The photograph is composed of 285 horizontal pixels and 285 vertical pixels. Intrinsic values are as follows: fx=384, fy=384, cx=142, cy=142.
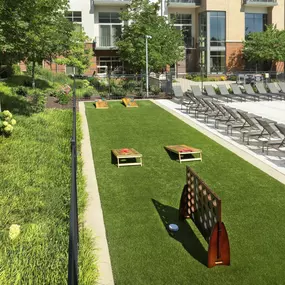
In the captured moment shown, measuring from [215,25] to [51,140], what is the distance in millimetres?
38639

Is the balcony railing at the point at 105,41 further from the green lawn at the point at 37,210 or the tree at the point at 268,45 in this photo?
the green lawn at the point at 37,210

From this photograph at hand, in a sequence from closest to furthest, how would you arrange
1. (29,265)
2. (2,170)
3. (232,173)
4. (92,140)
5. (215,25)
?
(29,265)
(2,170)
(232,173)
(92,140)
(215,25)

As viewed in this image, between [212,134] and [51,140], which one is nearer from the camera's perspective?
[51,140]

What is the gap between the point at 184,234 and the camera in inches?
253

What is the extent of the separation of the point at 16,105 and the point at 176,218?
13.6 m

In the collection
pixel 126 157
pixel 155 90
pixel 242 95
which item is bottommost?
pixel 126 157

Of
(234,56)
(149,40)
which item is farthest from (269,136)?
(234,56)

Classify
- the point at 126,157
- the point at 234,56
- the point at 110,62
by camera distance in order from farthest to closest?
the point at 234,56 < the point at 110,62 < the point at 126,157

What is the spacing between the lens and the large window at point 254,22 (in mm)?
47625

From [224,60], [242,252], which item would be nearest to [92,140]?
[242,252]

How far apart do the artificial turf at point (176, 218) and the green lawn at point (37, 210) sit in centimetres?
64

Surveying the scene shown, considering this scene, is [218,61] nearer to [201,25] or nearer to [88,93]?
[201,25]

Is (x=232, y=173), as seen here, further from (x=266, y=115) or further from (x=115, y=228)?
(x=266, y=115)

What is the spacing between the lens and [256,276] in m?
5.20
